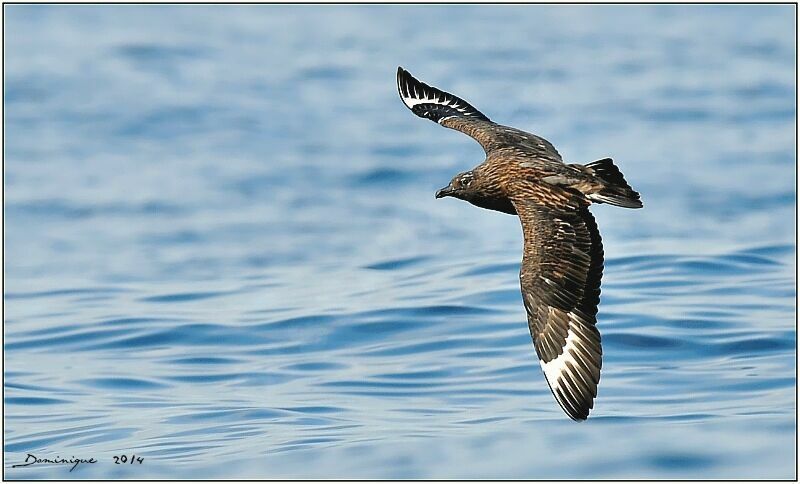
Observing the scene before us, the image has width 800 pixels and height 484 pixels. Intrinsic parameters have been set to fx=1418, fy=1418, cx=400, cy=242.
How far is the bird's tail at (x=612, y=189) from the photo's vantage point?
7.76 meters

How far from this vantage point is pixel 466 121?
9.78 m

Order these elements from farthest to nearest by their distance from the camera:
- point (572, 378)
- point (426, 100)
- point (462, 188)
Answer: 1. point (426, 100)
2. point (462, 188)
3. point (572, 378)

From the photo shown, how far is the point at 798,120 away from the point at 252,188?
24.0 ft

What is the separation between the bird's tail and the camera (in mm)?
7762

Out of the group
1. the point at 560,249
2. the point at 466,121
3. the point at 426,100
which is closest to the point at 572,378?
the point at 560,249

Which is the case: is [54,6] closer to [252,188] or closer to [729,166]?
[252,188]

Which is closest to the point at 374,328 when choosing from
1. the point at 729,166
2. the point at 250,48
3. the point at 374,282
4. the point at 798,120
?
the point at 374,282

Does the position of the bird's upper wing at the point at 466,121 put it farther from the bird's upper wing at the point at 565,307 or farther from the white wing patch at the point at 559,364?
the white wing patch at the point at 559,364

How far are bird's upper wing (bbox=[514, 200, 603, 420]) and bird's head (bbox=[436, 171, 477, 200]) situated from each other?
802 mm

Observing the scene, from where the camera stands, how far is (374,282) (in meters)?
12.0

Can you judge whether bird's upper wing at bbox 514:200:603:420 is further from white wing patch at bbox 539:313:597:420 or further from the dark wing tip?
the dark wing tip

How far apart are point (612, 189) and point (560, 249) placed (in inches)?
21.5

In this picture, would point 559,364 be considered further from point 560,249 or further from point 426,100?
point 426,100

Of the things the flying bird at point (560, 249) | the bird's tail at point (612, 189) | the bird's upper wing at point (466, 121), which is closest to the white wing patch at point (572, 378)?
the flying bird at point (560, 249)
